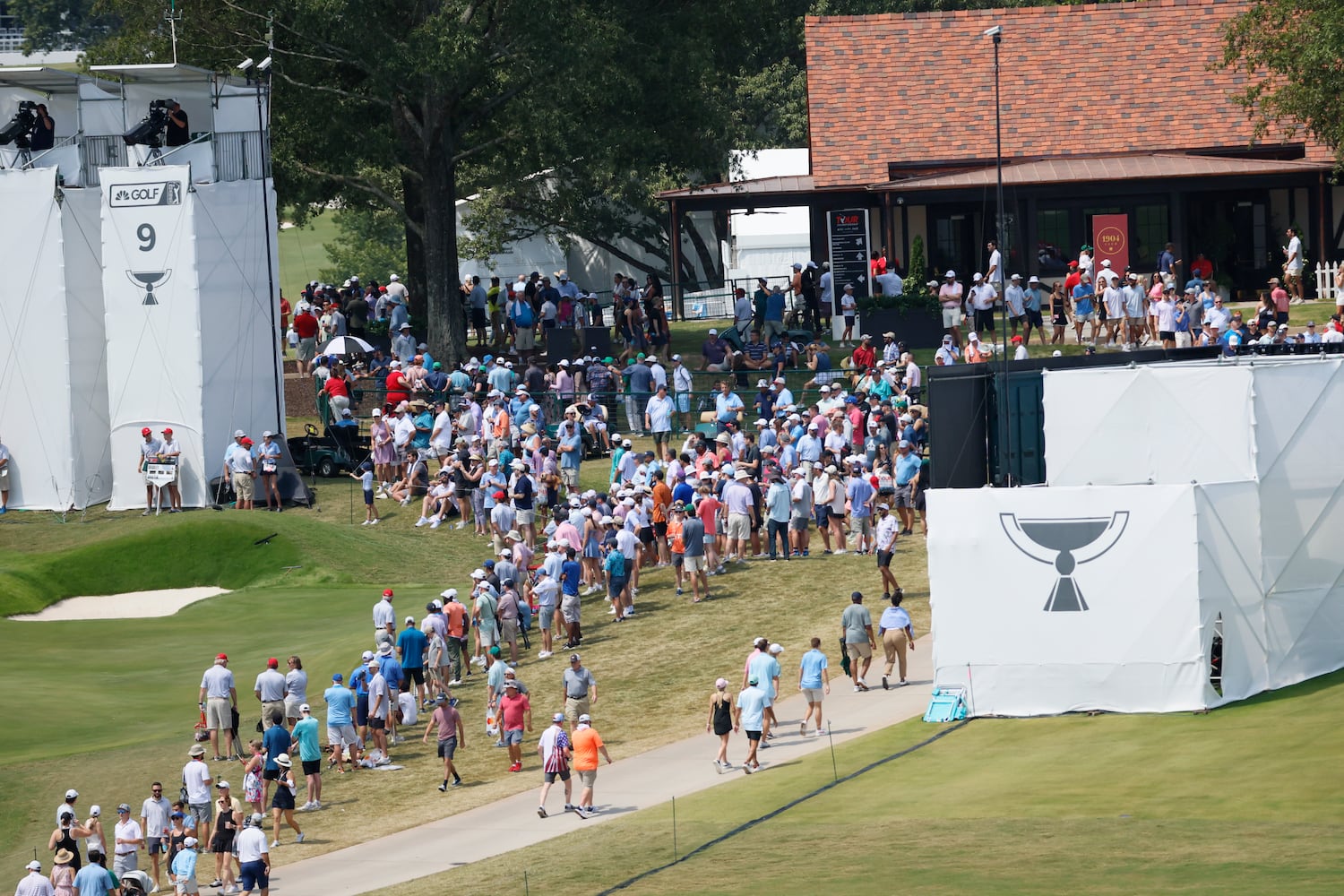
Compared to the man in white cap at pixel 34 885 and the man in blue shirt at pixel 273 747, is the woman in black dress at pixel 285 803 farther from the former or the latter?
the man in white cap at pixel 34 885

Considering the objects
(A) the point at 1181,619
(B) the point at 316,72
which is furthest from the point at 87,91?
(A) the point at 1181,619

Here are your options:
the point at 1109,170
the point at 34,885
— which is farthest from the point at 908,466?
the point at 1109,170

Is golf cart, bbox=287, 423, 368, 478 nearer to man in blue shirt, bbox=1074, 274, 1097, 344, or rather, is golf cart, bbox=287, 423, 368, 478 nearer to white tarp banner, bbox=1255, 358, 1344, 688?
man in blue shirt, bbox=1074, 274, 1097, 344

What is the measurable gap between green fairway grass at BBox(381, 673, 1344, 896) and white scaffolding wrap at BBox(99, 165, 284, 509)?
64.9 ft

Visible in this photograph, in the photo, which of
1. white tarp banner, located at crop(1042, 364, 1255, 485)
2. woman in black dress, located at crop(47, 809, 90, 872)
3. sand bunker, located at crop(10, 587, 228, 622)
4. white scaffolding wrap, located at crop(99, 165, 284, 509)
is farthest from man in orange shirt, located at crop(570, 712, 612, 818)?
white scaffolding wrap, located at crop(99, 165, 284, 509)

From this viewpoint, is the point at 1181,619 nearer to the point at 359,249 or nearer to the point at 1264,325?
the point at 1264,325

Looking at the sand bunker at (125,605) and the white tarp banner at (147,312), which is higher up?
the white tarp banner at (147,312)

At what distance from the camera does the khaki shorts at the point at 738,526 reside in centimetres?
3083

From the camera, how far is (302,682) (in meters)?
24.6

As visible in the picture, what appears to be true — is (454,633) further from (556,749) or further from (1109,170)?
(1109,170)

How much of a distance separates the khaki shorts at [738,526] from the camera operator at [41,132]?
20.2 metres

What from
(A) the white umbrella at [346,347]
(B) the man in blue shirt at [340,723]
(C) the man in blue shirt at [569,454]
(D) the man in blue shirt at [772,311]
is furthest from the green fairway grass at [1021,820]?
(A) the white umbrella at [346,347]

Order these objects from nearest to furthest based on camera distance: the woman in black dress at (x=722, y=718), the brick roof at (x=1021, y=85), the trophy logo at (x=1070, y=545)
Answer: the trophy logo at (x=1070, y=545)
the woman in black dress at (x=722, y=718)
the brick roof at (x=1021, y=85)

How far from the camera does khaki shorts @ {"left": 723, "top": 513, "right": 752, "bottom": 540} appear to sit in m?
30.8
